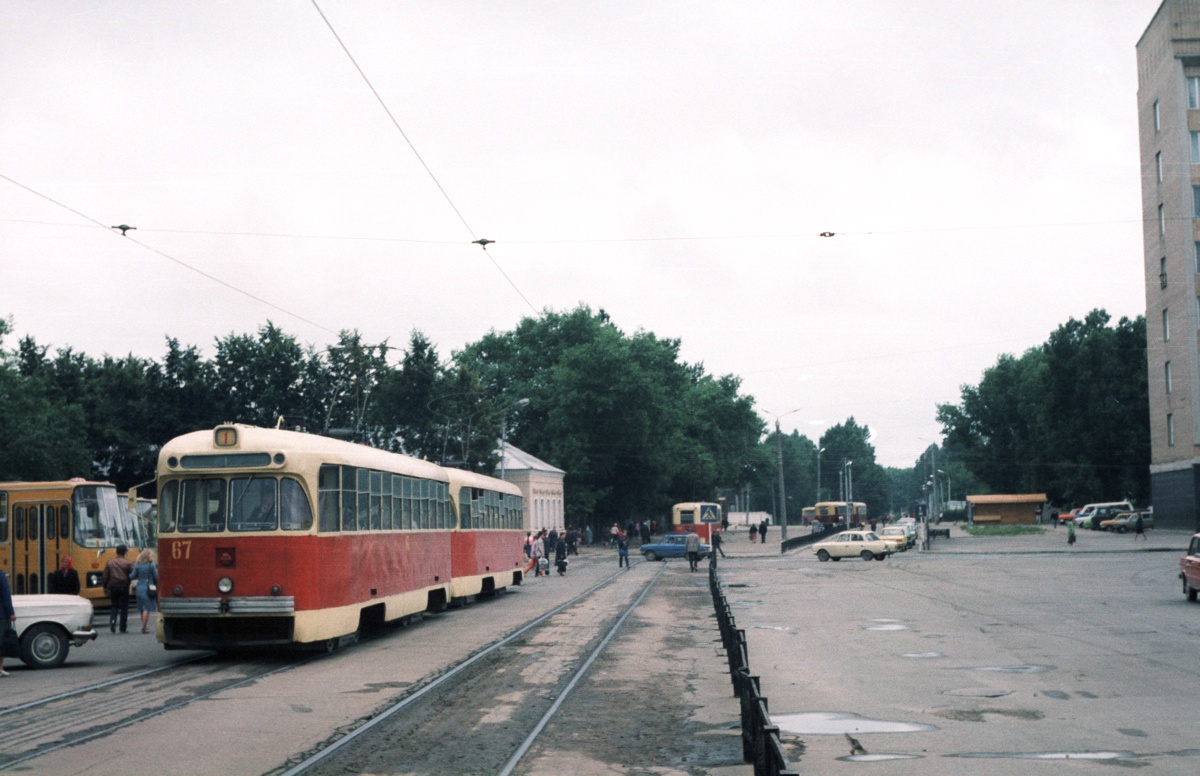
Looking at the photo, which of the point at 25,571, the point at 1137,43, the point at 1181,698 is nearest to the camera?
the point at 1181,698

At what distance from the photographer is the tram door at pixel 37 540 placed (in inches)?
1160

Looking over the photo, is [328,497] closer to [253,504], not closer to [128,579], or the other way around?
[253,504]

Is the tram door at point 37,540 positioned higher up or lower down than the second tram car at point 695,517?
higher up

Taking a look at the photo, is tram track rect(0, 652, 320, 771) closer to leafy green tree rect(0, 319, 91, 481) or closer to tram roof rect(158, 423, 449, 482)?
tram roof rect(158, 423, 449, 482)

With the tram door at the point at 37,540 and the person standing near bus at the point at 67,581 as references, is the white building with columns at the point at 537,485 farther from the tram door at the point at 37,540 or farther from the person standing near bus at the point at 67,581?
the person standing near bus at the point at 67,581

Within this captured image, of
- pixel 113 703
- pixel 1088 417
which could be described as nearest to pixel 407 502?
pixel 113 703

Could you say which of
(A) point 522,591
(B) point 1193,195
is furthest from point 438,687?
(B) point 1193,195

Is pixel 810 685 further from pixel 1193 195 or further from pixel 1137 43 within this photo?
pixel 1137 43

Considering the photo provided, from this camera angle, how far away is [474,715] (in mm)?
12375

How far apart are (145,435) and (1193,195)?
52.0 meters

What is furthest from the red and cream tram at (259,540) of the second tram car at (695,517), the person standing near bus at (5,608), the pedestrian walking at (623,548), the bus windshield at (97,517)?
the second tram car at (695,517)

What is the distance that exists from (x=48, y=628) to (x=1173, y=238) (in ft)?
197

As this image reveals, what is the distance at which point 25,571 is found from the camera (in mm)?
29438

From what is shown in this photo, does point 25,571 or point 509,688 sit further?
point 25,571
